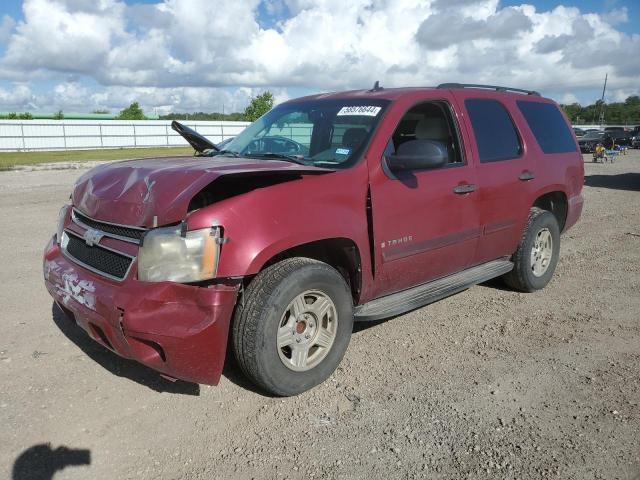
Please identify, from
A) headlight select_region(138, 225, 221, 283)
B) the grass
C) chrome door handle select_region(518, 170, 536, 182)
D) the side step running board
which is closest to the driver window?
chrome door handle select_region(518, 170, 536, 182)

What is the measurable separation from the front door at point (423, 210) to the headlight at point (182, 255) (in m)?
1.22

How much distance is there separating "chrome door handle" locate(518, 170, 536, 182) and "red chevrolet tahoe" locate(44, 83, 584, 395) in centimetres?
2

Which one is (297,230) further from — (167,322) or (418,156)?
(418,156)

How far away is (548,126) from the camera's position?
552 centimetres

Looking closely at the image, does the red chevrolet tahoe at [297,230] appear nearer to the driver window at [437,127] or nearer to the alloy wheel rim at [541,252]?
the driver window at [437,127]

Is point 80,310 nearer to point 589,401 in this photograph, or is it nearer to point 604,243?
point 589,401

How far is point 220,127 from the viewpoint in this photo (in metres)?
41.6

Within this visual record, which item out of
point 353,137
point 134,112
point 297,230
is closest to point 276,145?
point 353,137

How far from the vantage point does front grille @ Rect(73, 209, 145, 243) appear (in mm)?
2989

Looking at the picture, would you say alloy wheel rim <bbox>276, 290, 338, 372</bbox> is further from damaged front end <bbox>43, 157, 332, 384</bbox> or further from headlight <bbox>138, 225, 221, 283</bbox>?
headlight <bbox>138, 225, 221, 283</bbox>

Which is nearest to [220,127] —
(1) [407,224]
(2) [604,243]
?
(2) [604,243]

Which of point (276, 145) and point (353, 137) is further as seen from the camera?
point (276, 145)

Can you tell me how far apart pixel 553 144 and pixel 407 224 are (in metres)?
2.58

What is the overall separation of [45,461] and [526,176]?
14.1 feet
